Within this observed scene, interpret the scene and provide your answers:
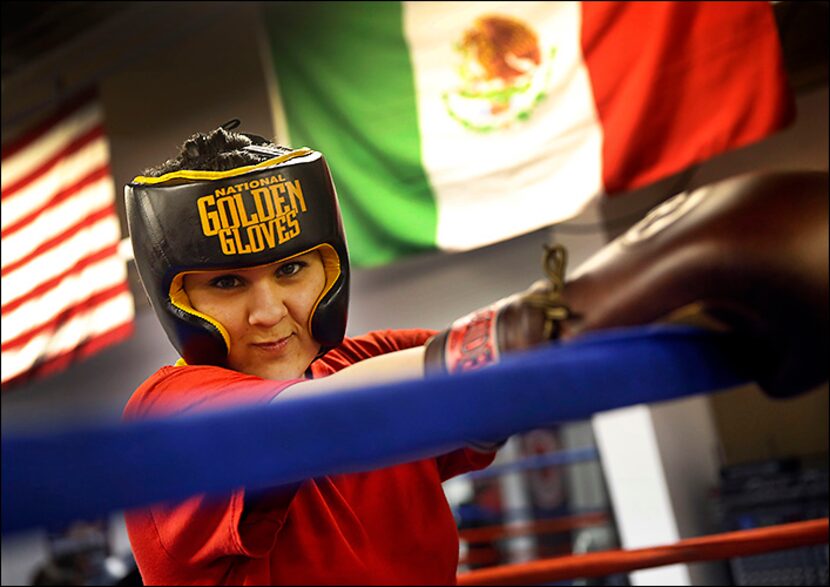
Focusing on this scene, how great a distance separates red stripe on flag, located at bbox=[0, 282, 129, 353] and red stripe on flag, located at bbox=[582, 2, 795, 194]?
5.58 ft

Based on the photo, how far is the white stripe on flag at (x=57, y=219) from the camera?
10.3 ft

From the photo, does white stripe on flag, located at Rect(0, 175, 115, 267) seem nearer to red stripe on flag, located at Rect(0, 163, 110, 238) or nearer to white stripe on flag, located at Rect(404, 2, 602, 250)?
red stripe on flag, located at Rect(0, 163, 110, 238)

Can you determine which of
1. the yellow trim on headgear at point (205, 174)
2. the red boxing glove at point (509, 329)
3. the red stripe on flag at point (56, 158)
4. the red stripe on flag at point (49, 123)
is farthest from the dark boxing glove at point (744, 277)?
the red stripe on flag at point (49, 123)

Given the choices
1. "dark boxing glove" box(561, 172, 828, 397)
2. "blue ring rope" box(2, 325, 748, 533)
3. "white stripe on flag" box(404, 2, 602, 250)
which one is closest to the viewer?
"blue ring rope" box(2, 325, 748, 533)

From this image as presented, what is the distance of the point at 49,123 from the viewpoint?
3410 mm

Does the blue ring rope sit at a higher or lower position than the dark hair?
lower

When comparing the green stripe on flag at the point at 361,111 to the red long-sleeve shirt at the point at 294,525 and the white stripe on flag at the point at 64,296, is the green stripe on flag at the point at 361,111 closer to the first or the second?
the white stripe on flag at the point at 64,296

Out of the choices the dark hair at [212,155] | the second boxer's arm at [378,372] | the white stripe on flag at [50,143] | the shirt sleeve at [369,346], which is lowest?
the second boxer's arm at [378,372]

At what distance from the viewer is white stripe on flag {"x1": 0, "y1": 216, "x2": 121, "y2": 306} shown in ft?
10.3

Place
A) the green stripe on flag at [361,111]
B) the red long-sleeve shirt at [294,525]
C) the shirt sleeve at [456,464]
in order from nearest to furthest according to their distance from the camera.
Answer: the red long-sleeve shirt at [294,525], the shirt sleeve at [456,464], the green stripe on flag at [361,111]

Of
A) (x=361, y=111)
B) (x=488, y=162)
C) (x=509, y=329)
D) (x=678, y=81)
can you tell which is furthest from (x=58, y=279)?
(x=509, y=329)

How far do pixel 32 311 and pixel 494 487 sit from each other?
4142 millimetres

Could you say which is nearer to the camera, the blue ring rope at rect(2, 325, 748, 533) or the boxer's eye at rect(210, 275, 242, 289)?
the blue ring rope at rect(2, 325, 748, 533)

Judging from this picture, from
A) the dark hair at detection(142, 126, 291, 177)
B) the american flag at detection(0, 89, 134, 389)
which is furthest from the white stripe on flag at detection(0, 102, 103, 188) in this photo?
the dark hair at detection(142, 126, 291, 177)
